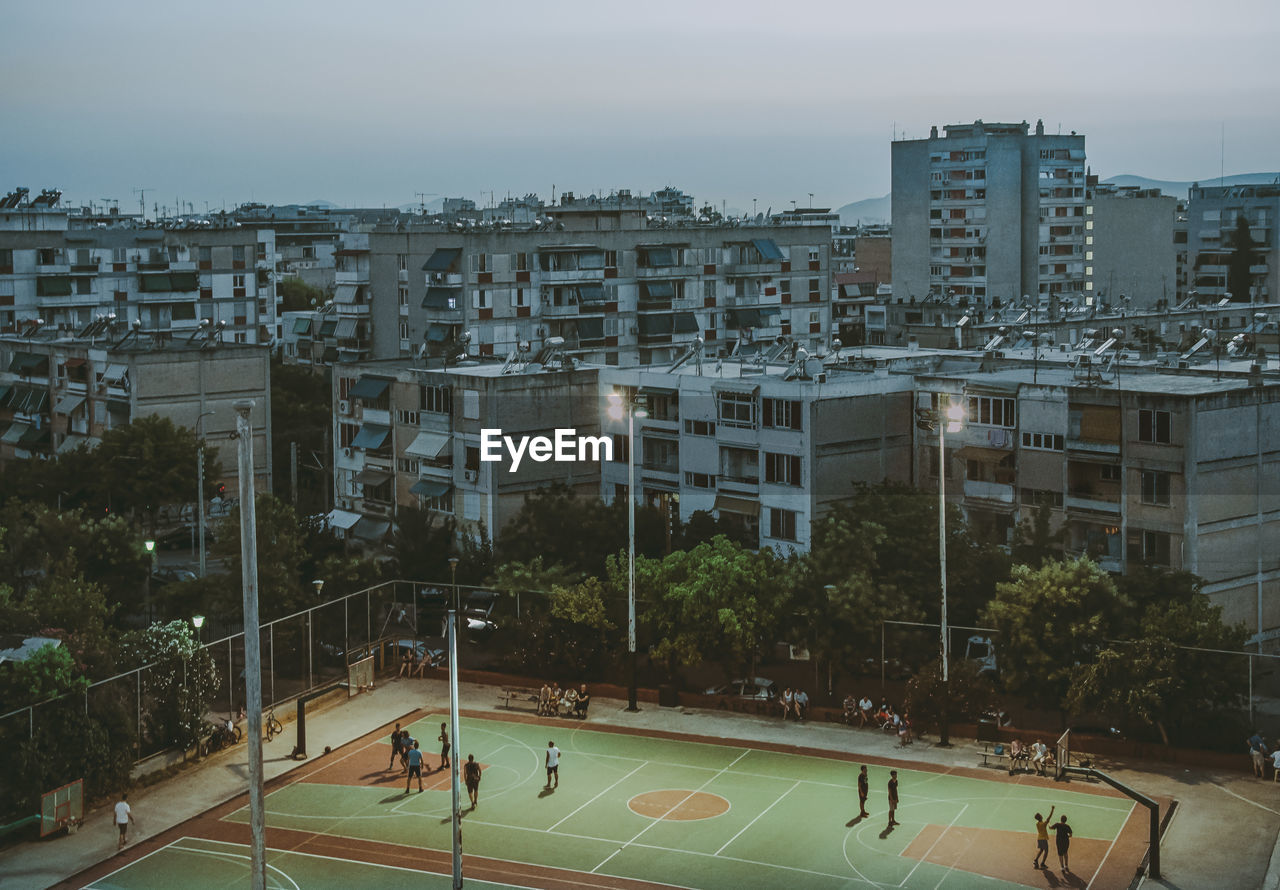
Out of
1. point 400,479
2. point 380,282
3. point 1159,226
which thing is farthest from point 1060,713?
point 1159,226

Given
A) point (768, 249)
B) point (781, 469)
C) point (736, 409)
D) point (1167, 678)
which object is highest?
point (768, 249)

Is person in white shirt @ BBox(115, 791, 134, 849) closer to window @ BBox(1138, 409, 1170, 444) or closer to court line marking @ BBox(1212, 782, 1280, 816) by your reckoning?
court line marking @ BBox(1212, 782, 1280, 816)

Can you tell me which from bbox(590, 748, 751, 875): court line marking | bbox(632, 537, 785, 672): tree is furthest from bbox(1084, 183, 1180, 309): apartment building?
bbox(590, 748, 751, 875): court line marking

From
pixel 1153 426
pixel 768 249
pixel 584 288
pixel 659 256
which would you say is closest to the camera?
pixel 1153 426

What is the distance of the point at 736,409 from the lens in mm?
62031

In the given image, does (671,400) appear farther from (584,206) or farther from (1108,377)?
(584,206)

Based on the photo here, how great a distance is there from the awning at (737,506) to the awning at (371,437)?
15.9m

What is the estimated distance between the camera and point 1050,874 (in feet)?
122

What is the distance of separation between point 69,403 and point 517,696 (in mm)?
38677

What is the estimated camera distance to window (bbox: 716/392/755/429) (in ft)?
202

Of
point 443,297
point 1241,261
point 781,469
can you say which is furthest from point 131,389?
point 1241,261

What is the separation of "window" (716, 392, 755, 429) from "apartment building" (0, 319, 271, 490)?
23791 mm

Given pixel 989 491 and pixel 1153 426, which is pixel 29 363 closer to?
pixel 989 491

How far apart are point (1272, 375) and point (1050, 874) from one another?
28.8 metres
